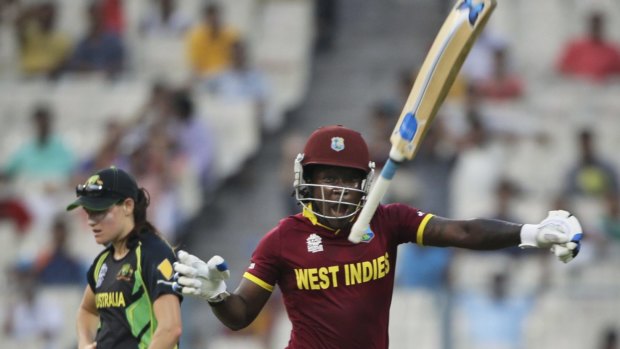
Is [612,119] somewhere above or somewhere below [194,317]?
above

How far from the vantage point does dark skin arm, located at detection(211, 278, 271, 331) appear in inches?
240

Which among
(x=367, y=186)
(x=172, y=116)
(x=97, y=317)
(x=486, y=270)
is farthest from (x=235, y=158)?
(x=367, y=186)

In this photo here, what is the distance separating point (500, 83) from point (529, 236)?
7611mm

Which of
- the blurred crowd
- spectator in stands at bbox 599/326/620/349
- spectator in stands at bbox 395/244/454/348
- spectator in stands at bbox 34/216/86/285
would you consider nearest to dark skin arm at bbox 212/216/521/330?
the blurred crowd

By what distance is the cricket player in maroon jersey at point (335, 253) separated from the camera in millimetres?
6145

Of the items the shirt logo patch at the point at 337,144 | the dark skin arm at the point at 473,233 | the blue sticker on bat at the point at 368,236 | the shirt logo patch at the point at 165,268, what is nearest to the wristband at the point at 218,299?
the shirt logo patch at the point at 165,268

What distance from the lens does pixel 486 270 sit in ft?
37.8

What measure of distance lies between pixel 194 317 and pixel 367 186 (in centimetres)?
604

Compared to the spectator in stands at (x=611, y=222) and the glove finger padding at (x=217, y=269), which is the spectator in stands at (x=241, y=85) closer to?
the spectator in stands at (x=611, y=222)

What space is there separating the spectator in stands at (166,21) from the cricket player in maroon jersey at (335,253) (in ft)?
29.7

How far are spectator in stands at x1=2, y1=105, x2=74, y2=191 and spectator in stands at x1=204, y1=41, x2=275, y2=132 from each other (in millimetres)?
1584

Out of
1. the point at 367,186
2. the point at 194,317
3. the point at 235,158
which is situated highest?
the point at 367,186

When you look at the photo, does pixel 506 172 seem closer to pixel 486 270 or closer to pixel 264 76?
pixel 486 270

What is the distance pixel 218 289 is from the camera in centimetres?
593
